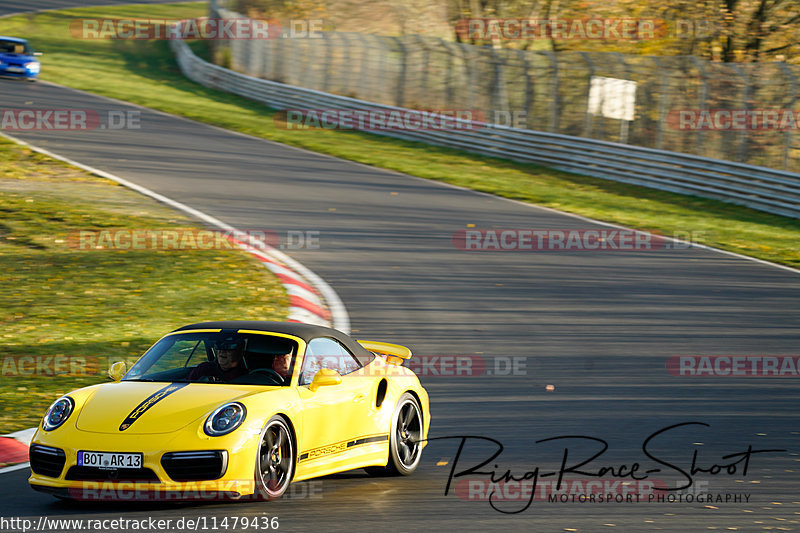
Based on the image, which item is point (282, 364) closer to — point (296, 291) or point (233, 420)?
point (233, 420)

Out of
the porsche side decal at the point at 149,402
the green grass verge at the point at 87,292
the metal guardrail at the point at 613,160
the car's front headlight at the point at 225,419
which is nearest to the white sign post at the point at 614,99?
the metal guardrail at the point at 613,160

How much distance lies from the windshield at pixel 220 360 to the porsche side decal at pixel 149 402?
30 centimetres

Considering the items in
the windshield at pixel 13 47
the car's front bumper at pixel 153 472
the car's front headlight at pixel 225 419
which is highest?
the windshield at pixel 13 47

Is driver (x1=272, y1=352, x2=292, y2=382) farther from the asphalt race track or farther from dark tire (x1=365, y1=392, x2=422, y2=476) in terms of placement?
dark tire (x1=365, y1=392, x2=422, y2=476)

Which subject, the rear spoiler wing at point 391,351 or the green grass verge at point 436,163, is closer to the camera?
the rear spoiler wing at point 391,351

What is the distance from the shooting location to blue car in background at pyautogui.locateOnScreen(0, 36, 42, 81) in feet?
114

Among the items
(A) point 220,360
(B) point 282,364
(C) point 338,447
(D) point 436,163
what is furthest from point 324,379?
(D) point 436,163

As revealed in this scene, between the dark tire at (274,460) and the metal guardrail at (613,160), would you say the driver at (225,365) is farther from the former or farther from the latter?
the metal guardrail at (613,160)

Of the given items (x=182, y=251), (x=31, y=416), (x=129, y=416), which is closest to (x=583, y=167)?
(x=182, y=251)

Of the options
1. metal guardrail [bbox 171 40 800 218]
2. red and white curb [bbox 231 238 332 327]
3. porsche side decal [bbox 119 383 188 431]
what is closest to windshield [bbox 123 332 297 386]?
porsche side decal [bbox 119 383 188 431]

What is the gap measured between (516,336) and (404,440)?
4695mm

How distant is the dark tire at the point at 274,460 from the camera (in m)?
6.61

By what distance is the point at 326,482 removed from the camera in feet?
24.8

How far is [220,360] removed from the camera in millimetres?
7480
